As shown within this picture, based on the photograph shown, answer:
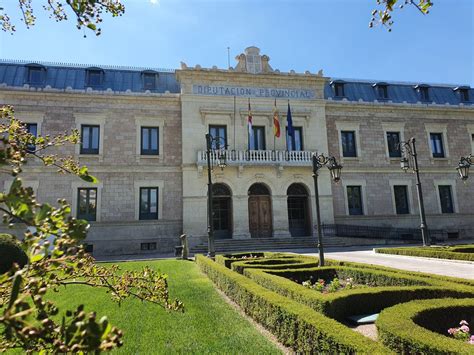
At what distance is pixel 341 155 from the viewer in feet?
81.1

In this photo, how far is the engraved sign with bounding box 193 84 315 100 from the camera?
915 inches

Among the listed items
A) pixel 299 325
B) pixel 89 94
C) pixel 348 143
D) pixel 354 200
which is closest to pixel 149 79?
pixel 89 94

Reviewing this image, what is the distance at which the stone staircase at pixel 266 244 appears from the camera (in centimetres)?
2049

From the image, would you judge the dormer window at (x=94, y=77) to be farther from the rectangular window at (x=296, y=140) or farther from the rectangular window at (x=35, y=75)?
the rectangular window at (x=296, y=140)

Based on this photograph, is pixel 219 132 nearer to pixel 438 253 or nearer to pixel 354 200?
pixel 354 200

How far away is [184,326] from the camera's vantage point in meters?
5.34

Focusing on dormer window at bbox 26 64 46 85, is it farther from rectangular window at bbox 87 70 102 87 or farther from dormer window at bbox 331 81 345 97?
dormer window at bbox 331 81 345 97

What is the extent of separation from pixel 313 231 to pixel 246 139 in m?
7.76

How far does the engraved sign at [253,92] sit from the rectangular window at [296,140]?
237cm

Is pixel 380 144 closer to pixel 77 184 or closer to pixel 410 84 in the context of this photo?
pixel 410 84

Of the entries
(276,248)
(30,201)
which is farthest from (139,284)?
(276,248)

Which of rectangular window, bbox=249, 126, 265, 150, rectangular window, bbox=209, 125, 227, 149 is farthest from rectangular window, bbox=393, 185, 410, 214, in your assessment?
rectangular window, bbox=209, 125, 227, 149

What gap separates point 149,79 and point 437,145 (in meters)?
22.7

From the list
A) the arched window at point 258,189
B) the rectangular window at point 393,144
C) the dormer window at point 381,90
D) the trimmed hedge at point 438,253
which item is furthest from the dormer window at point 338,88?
the trimmed hedge at point 438,253
